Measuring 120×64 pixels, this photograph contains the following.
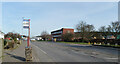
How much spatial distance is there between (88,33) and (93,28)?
12.3 ft

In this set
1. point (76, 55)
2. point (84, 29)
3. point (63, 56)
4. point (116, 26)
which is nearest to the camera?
point (63, 56)

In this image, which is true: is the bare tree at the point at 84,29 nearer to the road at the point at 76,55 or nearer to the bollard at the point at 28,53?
the road at the point at 76,55

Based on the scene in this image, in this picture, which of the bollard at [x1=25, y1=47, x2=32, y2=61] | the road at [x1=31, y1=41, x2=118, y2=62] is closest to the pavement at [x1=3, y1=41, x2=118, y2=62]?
the road at [x1=31, y1=41, x2=118, y2=62]

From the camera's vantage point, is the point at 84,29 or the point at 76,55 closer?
the point at 76,55

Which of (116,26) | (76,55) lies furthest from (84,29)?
(76,55)

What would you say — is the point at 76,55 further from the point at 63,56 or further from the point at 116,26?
the point at 116,26

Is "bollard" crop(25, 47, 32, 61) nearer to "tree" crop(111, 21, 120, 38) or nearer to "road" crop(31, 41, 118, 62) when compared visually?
"road" crop(31, 41, 118, 62)

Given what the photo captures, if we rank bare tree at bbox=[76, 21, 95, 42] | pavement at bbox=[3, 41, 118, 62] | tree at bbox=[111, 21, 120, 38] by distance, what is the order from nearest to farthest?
pavement at bbox=[3, 41, 118, 62], tree at bbox=[111, 21, 120, 38], bare tree at bbox=[76, 21, 95, 42]

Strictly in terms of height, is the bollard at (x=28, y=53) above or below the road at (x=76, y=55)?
above

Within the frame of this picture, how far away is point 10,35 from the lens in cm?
4062

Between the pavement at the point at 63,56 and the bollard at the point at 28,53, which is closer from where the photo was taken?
the bollard at the point at 28,53

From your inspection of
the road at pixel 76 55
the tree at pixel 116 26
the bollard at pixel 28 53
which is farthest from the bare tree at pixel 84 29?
the bollard at pixel 28 53

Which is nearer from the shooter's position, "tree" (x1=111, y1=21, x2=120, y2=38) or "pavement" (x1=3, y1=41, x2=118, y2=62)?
"pavement" (x1=3, y1=41, x2=118, y2=62)

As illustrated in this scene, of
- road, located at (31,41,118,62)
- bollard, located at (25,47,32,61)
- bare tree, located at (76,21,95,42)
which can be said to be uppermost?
bare tree, located at (76,21,95,42)
